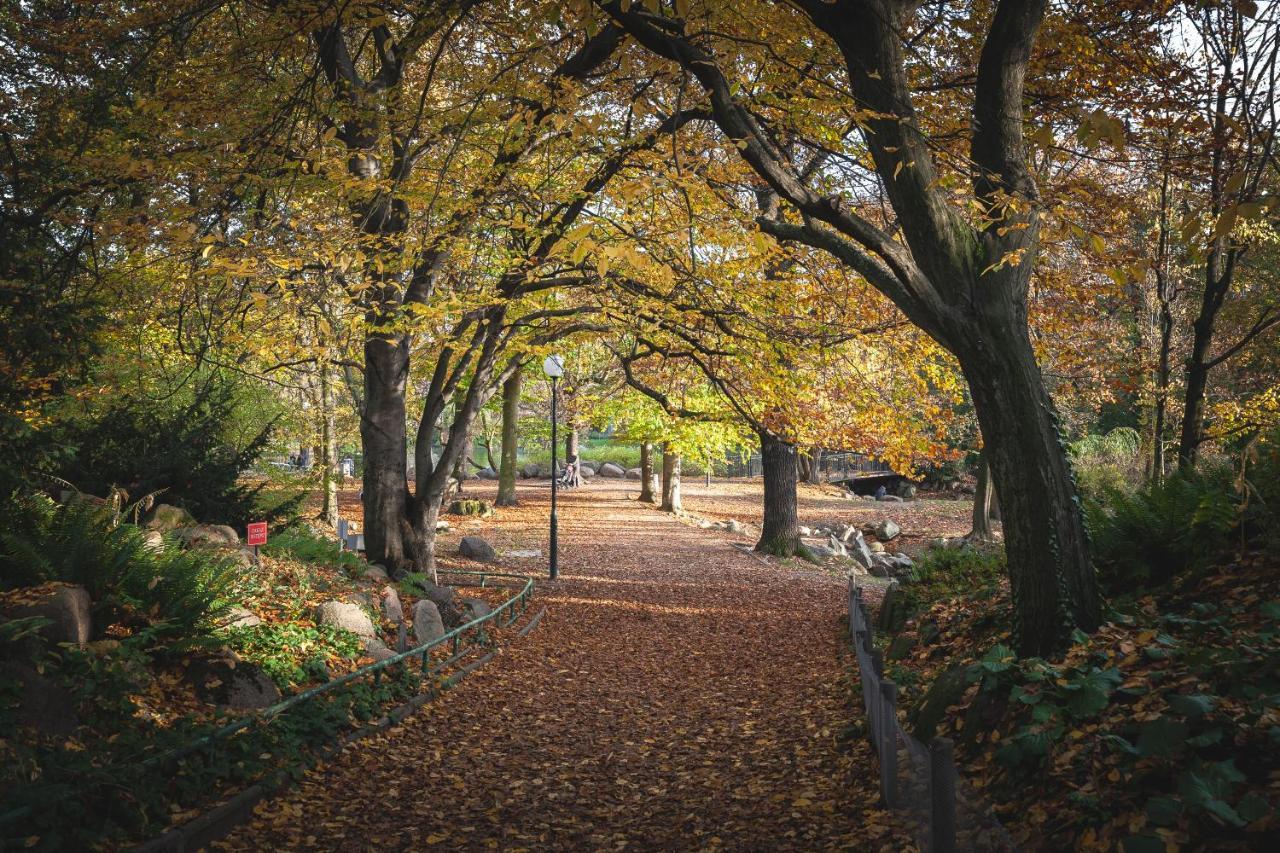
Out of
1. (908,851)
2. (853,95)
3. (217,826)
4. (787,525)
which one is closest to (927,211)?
(853,95)

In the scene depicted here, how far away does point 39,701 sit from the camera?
4996mm

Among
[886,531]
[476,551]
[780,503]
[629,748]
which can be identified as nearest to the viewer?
[629,748]

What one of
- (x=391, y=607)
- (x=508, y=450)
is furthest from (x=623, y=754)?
(x=508, y=450)

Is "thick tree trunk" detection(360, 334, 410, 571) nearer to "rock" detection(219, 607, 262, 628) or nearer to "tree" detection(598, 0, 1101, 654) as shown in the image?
"rock" detection(219, 607, 262, 628)

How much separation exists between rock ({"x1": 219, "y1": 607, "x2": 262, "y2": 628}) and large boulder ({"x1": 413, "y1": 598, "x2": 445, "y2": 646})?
2458 mm

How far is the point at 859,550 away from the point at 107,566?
1791 cm

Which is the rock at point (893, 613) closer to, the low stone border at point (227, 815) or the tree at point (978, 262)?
the tree at point (978, 262)

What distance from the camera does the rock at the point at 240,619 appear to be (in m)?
6.93

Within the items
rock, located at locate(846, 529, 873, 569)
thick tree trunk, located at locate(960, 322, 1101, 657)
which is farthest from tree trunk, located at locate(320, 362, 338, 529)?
thick tree trunk, located at locate(960, 322, 1101, 657)

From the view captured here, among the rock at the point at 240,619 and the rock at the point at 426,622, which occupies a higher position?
the rock at the point at 240,619

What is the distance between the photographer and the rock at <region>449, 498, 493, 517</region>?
83.1ft

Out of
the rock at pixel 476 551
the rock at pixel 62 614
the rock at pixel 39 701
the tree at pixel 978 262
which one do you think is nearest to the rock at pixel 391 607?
the rock at pixel 62 614

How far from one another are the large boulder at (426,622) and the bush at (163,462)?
9.02 feet

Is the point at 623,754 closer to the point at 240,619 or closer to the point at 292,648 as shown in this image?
the point at 292,648
